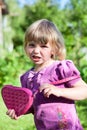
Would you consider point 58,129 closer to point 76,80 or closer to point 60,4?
point 76,80

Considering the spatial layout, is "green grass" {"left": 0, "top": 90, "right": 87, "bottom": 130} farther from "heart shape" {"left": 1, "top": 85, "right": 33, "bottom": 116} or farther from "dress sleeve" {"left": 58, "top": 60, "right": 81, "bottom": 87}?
"dress sleeve" {"left": 58, "top": 60, "right": 81, "bottom": 87}

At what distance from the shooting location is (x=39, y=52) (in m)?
2.94

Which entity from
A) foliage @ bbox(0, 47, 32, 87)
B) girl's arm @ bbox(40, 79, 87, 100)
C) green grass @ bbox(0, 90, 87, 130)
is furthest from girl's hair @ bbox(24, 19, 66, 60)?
foliage @ bbox(0, 47, 32, 87)

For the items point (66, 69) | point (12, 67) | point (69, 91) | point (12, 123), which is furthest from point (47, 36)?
point (12, 67)

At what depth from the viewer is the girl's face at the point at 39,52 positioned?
2938 millimetres

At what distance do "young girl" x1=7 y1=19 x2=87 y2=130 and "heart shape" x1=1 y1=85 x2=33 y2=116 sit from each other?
0.04 metres

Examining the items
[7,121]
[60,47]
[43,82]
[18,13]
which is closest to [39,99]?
[43,82]

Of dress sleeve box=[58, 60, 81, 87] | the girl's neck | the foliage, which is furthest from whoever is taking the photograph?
the foliage

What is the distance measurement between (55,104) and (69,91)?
15 cm

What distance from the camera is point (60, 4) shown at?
150 ft

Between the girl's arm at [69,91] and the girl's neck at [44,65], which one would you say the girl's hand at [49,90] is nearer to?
the girl's arm at [69,91]

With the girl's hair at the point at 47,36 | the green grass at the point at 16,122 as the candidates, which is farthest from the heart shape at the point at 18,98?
the green grass at the point at 16,122

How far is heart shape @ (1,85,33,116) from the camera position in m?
2.87

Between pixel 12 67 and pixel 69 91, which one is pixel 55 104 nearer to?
pixel 69 91
